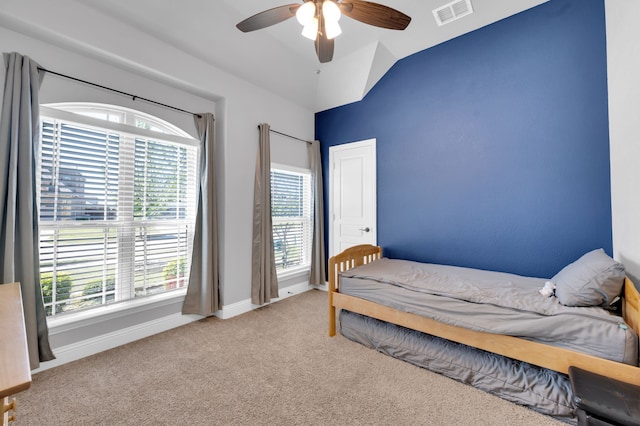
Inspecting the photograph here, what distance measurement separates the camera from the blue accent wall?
7.63 feet

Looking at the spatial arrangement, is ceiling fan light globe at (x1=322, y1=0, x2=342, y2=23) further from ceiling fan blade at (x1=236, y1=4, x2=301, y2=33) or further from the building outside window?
the building outside window

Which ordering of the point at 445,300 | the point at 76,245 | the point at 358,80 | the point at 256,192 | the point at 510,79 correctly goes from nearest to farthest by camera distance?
the point at 445,300 → the point at 76,245 → the point at 510,79 → the point at 256,192 → the point at 358,80

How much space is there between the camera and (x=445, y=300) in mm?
2016

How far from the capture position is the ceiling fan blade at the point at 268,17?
5.76 feet

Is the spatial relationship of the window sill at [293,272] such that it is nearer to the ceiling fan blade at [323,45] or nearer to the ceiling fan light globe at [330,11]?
the ceiling fan blade at [323,45]

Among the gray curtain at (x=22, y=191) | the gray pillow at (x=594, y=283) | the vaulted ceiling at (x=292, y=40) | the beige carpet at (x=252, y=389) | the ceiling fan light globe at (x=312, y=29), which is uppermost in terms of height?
the vaulted ceiling at (x=292, y=40)

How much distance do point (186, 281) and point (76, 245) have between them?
101 centimetres

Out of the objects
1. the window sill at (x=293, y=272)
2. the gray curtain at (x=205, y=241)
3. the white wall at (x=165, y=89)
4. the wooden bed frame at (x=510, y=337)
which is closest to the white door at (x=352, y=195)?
the window sill at (x=293, y=272)

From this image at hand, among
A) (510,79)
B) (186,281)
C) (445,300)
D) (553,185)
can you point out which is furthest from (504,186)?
(186,281)

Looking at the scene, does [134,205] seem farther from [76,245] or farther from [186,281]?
[186,281]

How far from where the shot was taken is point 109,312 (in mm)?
2352

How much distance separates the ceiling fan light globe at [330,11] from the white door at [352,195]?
202cm

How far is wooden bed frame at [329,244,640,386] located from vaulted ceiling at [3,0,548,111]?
2.34 m

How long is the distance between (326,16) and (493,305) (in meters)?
2.15
